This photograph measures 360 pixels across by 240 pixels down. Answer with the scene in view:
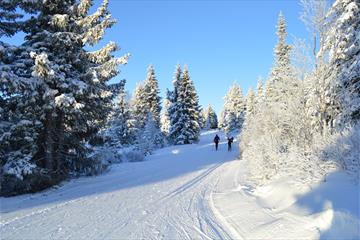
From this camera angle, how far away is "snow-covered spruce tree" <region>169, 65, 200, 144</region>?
45.4m

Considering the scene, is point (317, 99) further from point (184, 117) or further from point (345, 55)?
point (184, 117)

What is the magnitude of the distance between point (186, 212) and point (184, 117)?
36401mm

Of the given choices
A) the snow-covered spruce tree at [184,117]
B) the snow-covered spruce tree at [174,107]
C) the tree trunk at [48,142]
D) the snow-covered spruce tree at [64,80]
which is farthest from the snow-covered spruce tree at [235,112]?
the tree trunk at [48,142]

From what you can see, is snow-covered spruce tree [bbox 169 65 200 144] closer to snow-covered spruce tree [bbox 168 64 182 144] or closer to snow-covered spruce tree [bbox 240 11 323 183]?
snow-covered spruce tree [bbox 168 64 182 144]

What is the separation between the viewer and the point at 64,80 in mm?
13523

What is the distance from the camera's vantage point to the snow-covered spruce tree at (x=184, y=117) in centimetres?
4538

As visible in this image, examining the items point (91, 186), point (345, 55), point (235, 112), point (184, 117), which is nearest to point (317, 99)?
point (345, 55)

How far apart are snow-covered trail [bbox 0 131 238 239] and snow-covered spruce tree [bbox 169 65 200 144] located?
30.1 meters

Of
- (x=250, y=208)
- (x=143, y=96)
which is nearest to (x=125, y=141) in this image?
(x=143, y=96)

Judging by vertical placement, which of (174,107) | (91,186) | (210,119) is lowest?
(91,186)

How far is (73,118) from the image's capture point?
15.2m

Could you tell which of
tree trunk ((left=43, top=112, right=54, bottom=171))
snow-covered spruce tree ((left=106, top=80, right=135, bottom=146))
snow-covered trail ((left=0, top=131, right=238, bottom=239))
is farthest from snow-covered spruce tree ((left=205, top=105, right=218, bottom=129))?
tree trunk ((left=43, top=112, right=54, bottom=171))

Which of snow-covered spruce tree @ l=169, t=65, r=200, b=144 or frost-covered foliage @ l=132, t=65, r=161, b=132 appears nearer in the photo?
snow-covered spruce tree @ l=169, t=65, r=200, b=144

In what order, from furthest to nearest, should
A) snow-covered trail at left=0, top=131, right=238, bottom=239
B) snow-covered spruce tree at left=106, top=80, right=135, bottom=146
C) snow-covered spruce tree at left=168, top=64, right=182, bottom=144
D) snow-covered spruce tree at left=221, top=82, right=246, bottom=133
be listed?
snow-covered spruce tree at left=221, top=82, right=246, bottom=133
snow-covered spruce tree at left=168, top=64, right=182, bottom=144
snow-covered spruce tree at left=106, top=80, right=135, bottom=146
snow-covered trail at left=0, top=131, right=238, bottom=239
